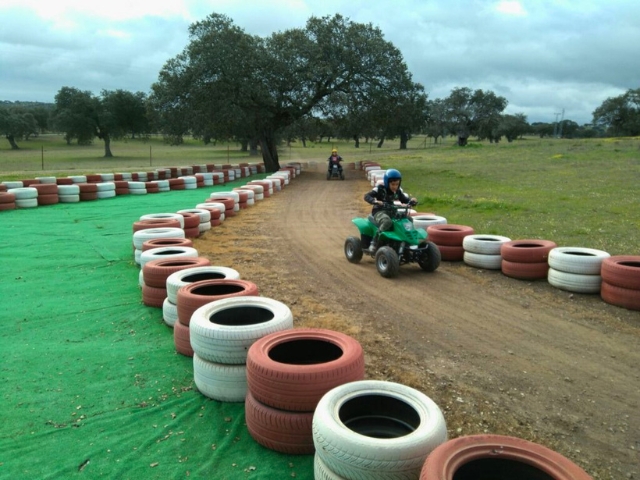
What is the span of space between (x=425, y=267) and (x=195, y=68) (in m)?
20.6

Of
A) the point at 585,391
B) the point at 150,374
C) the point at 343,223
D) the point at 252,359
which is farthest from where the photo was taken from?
the point at 343,223

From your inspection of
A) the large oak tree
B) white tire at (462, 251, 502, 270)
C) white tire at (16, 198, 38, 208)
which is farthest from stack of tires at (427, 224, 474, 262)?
the large oak tree

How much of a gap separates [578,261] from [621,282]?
0.62m

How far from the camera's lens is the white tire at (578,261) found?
21.0 feet

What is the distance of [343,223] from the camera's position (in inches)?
500

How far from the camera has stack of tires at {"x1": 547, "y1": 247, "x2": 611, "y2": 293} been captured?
6391 millimetres

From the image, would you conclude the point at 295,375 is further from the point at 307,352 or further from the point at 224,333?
the point at 224,333

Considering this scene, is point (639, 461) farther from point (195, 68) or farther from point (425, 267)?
point (195, 68)

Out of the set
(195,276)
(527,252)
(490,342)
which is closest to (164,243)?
(195,276)

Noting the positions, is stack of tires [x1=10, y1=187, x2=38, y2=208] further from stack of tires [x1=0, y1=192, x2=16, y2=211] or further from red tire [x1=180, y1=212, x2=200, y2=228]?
red tire [x1=180, y1=212, x2=200, y2=228]

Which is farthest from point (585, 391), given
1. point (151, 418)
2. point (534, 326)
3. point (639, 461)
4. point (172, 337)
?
point (172, 337)

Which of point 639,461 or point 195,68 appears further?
point 195,68

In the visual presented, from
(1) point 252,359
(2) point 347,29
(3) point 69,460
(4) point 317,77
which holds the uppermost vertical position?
(2) point 347,29

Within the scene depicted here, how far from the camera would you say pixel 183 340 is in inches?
184
